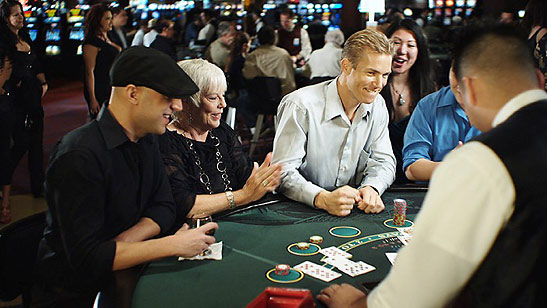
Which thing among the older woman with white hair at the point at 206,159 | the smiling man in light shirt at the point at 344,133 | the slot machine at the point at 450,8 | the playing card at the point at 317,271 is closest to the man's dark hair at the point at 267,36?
the smiling man in light shirt at the point at 344,133

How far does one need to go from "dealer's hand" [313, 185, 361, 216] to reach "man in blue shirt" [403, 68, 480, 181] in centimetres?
56

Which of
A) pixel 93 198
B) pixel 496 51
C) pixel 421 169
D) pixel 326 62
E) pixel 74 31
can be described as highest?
pixel 496 51

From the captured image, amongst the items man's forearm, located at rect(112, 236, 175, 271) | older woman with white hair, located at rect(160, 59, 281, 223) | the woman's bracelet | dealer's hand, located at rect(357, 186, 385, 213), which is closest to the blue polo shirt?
dealer's hand, located at rect(357, 186, 385, 213)

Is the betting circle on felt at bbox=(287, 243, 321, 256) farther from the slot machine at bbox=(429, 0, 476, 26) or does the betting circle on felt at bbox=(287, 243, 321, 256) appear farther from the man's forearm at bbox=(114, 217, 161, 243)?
the slot machine at bbox=(429, 0, 476, 26)

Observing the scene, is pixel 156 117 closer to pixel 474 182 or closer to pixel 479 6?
pixel 474 182

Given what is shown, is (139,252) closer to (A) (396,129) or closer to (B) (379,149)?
(B) (379,149)

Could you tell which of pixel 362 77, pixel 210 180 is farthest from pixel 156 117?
pixel 362 77

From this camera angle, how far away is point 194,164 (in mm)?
2293

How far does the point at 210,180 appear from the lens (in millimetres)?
2350

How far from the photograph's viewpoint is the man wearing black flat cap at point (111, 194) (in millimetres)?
1555

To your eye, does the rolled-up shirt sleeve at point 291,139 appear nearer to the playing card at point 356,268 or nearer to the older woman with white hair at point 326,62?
the playing card at point 356,268

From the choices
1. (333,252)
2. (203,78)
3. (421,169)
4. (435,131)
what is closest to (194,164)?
(203,78)

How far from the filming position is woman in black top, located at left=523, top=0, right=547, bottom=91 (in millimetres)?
3506

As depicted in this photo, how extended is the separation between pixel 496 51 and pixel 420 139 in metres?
1.54
